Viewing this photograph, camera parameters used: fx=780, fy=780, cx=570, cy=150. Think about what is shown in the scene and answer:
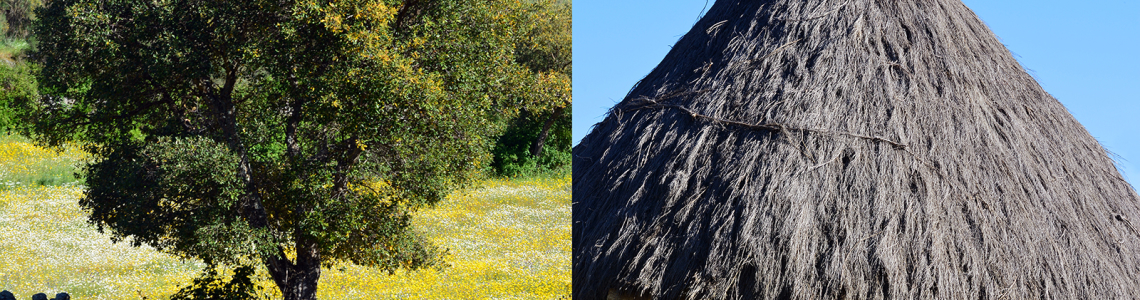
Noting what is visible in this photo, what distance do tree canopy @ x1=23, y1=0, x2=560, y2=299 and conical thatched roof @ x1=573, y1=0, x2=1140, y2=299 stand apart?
198 cm

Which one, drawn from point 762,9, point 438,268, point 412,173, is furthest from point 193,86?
point 762,9

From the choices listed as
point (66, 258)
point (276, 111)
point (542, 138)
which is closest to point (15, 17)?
point (66, 258)

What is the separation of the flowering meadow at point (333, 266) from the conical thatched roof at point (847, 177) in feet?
15.5

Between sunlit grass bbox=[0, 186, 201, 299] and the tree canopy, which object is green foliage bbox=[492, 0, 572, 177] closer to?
the tree canopy

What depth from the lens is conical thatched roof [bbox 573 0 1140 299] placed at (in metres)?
3.86

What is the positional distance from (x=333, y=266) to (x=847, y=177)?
9058mm

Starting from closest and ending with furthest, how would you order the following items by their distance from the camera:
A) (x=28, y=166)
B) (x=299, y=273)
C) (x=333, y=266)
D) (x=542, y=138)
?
(x=299, y=273) < (x=333, y=266) < (x=28, y=166) < (x=542, y=138)

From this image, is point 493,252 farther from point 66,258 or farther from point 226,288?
point 66,258

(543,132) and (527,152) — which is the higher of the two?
(543,132)

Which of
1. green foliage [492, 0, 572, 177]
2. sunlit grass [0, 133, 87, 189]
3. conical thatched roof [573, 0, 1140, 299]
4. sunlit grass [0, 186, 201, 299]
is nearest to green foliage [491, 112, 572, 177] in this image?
green foliage [492, 0, 572, 177]

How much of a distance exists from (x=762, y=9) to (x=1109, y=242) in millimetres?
2503

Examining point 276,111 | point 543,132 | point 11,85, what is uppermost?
point 11,85

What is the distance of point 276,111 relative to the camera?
768cm

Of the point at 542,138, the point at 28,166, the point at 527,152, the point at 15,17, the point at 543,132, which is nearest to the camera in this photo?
the point at 15,17
